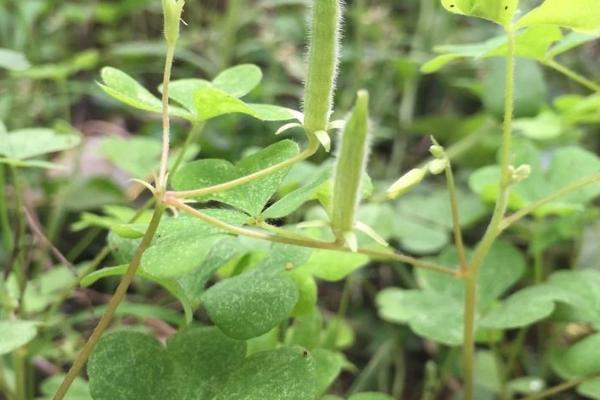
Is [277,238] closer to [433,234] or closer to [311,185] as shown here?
[311,185]

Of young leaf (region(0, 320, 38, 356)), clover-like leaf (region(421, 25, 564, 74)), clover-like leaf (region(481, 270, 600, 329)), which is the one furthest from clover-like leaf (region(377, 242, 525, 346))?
young leaf (region(0, 320, 38, 356))

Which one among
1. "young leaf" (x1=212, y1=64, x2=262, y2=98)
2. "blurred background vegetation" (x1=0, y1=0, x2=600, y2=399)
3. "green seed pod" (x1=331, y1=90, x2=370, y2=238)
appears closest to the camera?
"green seed pod" (x1=331, y1=90, x2=370, y2=238)

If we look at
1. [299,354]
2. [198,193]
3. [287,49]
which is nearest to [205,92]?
[198,193]

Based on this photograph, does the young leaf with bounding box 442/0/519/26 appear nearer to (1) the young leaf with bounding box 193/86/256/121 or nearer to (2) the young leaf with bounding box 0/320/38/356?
(1) the young leaf with bounding box 193/86/256/121

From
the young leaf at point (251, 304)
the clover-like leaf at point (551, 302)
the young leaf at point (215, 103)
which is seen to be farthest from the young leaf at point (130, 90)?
the clover-like leaf at point (551, 302)

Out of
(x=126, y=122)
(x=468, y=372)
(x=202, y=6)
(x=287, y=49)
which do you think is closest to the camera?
(x=468, y=372)

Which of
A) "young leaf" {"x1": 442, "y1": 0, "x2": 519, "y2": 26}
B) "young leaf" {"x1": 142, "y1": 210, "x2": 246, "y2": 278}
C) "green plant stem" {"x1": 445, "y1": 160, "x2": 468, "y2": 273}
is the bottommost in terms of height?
"young leaf" {"x1": 142, "y1": 210, "x2": 246, "y2": 278}
